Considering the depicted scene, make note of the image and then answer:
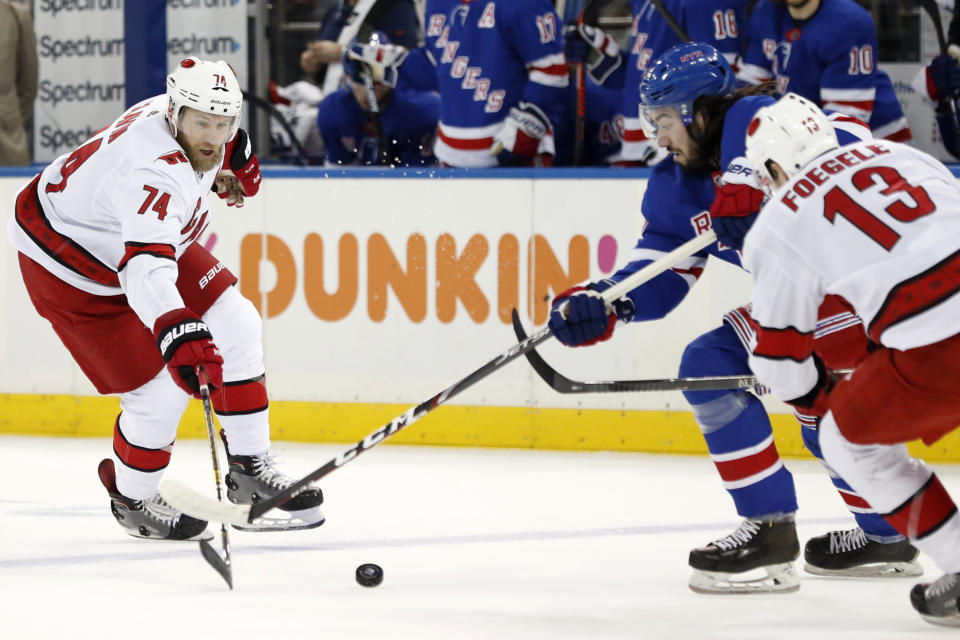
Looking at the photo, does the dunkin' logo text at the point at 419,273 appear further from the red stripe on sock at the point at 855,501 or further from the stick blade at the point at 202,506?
the stick blade at the point at 202,506

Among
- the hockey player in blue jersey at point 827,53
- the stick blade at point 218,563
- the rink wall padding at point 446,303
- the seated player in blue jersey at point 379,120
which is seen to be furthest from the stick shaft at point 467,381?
the seated player in blue jersey at point 379,120

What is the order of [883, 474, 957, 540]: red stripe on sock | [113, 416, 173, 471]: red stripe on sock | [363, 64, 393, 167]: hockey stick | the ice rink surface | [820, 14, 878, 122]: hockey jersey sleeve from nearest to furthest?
1. [883, 474, 957, 540]: red stripe on sock
2. the ice rink surface
3. [113, 416, 173, 471]: red stripe on sock
4. [820, 14, 878, 122]: hockey jersey sleeve
5. [363, 64, 393, 167]: hockey stick

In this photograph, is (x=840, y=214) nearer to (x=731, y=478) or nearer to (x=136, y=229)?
(x=731, y=478)

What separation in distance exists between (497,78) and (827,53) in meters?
1.08

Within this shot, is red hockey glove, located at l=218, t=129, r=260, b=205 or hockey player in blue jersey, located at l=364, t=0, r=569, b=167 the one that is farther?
hockey player in blue jersey, located at l=364, t=0, r=569, b=167

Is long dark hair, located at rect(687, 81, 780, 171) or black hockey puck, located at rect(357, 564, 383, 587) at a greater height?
long dark hair, located at rect(687, 81, 780, 171)

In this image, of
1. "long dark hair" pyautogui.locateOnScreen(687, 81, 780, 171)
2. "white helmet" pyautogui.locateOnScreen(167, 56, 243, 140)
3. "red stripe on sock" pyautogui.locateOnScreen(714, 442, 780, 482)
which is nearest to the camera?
"red stripe on sock" pyautogui.locateOnScreen(714, 442, 780, 482)

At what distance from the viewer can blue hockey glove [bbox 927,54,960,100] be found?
489 centimetres

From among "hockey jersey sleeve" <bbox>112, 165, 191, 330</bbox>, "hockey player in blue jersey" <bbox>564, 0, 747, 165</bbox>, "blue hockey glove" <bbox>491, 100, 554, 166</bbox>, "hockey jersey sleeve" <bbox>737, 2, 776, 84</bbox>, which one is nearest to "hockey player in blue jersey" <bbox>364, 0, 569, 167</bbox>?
"blue hockey glove" <bbox>491, 100, 554, 166</bbox>

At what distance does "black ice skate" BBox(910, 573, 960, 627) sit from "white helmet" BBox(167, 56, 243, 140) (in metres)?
1.69

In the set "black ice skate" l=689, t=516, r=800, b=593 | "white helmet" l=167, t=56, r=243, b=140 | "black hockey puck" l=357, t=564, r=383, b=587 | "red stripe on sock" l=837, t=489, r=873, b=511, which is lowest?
"black hockey puck" l=357, t=564, r=383, b=587

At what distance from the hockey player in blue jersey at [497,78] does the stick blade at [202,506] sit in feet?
7.74

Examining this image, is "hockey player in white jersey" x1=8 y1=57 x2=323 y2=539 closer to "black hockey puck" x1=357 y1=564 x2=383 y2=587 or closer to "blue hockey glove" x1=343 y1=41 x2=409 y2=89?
"black hockey puck" x1=357 y1=564 x2=383 y2=587

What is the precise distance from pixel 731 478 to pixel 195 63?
55.3 inches
